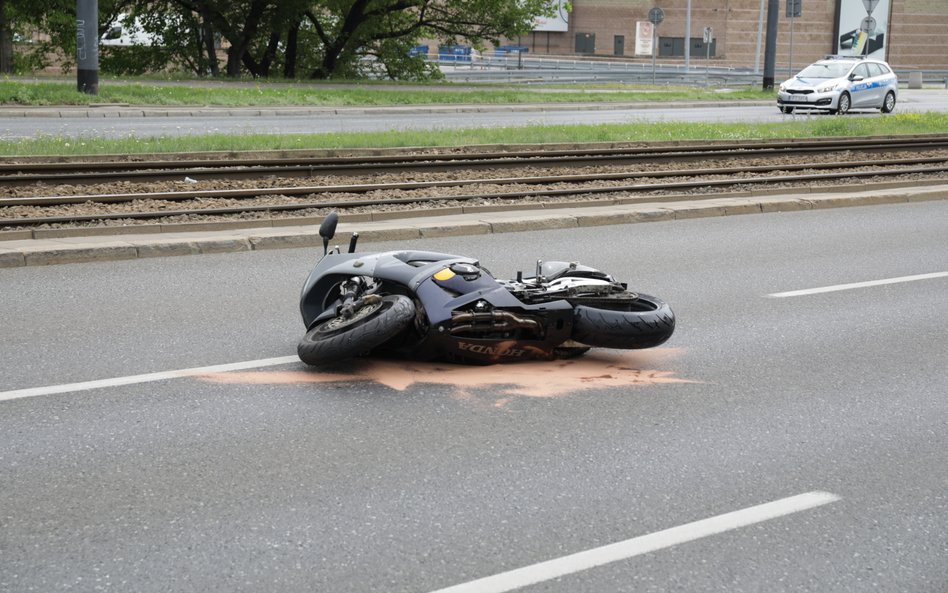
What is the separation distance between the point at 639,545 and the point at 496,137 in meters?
16.6

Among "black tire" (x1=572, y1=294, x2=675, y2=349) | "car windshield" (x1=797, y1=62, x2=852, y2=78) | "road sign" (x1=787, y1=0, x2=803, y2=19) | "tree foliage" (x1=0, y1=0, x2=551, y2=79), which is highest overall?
"road sign" (x1=787, y1=0, x2=803, y2=19)

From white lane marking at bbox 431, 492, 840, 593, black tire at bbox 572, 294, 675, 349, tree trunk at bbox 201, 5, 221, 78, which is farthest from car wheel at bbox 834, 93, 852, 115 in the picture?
white lane marking at bbox 431, 492, 840, 593

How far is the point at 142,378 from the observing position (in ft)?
21.0

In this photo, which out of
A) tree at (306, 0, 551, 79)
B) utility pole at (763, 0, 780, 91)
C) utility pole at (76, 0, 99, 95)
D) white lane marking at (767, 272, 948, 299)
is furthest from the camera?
tree at (306, 0, 551, 79)

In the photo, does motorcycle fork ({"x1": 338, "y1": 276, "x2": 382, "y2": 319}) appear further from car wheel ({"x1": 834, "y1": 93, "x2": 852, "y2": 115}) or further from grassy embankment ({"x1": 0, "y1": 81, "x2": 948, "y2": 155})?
car wheel ({"x1": 834, "y1": 93, "x2": 852, "y2": 115})

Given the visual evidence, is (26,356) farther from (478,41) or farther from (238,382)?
(478,41)

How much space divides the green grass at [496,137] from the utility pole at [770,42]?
421 inches

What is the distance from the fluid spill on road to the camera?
641 cm

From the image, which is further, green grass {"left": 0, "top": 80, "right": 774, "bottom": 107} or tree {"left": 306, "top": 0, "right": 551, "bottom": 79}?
tree {"left": 306, "top": 0, "right": 551, "bottom": 79}

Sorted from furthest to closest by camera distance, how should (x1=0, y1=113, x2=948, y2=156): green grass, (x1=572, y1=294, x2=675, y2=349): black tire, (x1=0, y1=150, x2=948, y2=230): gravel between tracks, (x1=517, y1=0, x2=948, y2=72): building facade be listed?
(x1=517, y1=0, x2=948, y2=72): building facade < (x1=0, y1=113, x2=948, y2=156): green grass < (x1=0, y1=150, x2=948, y2=230): gravel between tracks < (x1=572, y1=294, x2=675, y2=349): black tire

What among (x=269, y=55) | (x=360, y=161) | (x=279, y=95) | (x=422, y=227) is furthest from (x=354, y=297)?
(x=269, y=55)

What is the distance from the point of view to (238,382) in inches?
253

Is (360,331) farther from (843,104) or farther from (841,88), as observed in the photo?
(843,104)

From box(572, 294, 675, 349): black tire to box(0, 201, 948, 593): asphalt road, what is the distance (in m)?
0.20
